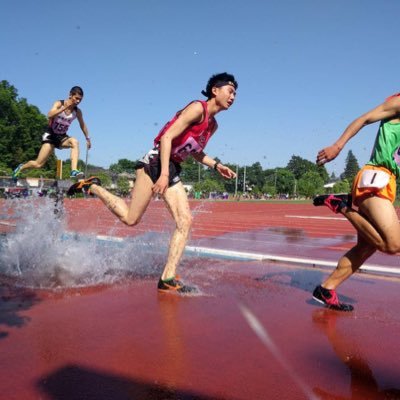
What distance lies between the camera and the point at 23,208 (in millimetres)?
6285

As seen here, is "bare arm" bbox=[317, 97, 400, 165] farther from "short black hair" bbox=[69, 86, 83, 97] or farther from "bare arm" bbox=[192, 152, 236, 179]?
"short black hair" bbox=[69, 86, 83, 97]

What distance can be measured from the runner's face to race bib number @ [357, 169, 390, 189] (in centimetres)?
147

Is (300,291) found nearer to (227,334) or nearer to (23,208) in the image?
(227,334)

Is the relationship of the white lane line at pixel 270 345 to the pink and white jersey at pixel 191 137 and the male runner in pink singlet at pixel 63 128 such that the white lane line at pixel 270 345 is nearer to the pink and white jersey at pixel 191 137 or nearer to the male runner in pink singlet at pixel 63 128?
the pink and white jersey at pixel 191 137

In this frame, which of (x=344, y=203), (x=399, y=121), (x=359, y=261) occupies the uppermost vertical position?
(x=399, y=121)

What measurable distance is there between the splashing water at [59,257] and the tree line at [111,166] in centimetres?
242

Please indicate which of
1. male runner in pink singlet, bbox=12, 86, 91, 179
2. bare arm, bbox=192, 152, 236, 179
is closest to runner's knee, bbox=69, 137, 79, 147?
male runner in pink singlet, bbox=12, 86, 91, 179

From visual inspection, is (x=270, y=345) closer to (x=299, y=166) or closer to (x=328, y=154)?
(x=328, y=154)

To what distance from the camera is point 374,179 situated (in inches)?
122

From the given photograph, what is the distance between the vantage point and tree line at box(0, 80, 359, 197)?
52.5m

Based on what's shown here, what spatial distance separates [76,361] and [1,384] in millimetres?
380

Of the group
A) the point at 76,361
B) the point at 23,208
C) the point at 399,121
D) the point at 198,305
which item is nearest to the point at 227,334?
the point at 198,305

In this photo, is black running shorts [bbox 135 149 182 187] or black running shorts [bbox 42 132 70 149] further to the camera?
black running shorts [bbox 42 132 70 149]

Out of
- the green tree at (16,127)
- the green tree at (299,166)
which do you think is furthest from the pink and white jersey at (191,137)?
the green tree at (299,166)
